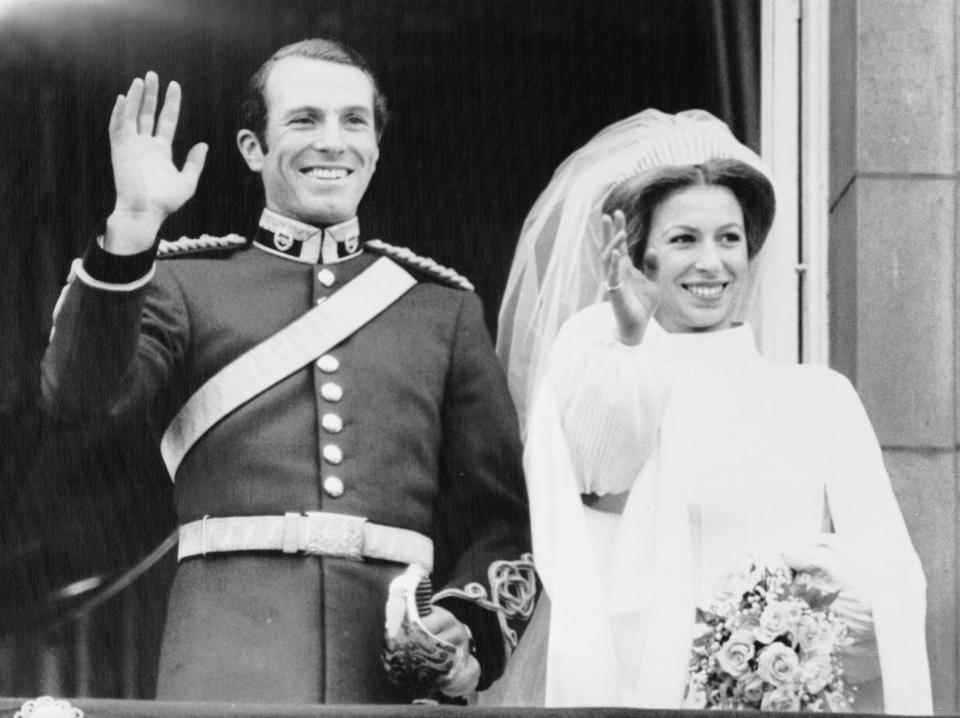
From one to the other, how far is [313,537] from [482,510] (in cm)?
48

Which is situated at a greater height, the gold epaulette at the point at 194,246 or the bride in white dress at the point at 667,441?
the gold epaulette at the point at 194,246

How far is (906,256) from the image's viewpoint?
7.68m

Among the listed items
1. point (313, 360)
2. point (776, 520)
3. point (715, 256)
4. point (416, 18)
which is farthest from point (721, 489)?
point (416, 18)

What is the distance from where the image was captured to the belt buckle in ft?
23.4

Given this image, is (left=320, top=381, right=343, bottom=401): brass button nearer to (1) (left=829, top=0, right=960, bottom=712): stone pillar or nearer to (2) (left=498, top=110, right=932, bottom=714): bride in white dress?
(2) (left=498, top=110, right=932, bottom=714): bride in white dress

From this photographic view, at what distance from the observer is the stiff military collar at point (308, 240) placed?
741cm

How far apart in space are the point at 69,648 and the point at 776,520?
1914 millimetres

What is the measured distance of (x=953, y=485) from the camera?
757 cm

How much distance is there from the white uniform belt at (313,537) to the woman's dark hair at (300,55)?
105 cm

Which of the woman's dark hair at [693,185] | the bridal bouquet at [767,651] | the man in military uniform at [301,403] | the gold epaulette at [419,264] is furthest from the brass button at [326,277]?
the bridal bouquet at [767,651]

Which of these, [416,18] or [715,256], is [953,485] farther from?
[416,18]

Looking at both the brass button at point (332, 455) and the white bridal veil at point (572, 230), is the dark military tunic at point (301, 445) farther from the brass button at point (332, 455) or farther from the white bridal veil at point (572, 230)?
the white bridal veil at point (572, 230)

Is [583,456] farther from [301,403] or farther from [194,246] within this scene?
[194,246]

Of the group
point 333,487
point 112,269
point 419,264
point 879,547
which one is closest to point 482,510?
point 333,487
